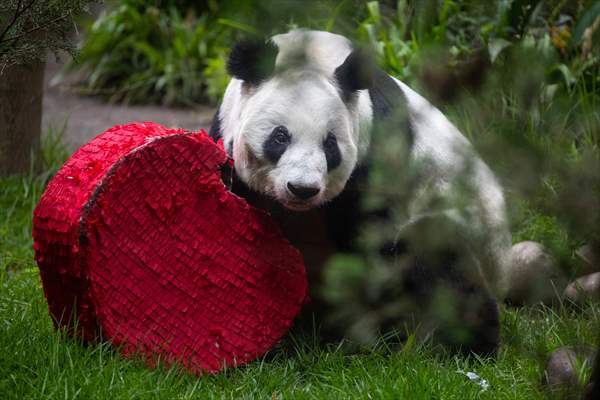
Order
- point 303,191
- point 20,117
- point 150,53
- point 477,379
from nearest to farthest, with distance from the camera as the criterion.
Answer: point 303,191, point 477,379, point 20,117, point 150,53

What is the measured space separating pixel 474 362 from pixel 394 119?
1.14m

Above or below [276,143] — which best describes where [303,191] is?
below

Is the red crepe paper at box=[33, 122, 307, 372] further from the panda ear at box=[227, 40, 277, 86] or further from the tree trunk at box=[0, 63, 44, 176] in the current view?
the tree trunk at box=[0, 63, 44, 176]

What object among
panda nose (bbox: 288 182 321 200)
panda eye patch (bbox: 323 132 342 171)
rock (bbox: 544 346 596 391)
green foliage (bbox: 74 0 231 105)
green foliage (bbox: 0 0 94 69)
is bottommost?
green foliage (bbox: 74 0 231 105)

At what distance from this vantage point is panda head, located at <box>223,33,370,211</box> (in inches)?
126

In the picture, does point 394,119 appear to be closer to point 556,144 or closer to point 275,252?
point 275,252

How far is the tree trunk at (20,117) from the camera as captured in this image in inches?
205

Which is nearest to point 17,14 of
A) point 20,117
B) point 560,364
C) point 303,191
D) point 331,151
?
point 303,191

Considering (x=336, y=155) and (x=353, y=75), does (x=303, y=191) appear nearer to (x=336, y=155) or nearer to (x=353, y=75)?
(x=336, y=155)

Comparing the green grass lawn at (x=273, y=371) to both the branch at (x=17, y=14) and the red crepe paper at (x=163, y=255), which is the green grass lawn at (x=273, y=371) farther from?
the branch at (x=17, y=14)

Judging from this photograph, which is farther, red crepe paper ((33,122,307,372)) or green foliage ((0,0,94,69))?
red crepe paper ((33,122,307,372))

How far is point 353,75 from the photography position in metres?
3.34

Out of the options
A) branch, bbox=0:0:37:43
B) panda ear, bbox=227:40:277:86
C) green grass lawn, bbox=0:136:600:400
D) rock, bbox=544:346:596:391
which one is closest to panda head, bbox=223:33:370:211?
panda ear, bbox=227:40:277:86

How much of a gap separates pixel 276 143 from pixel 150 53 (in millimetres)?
6487
